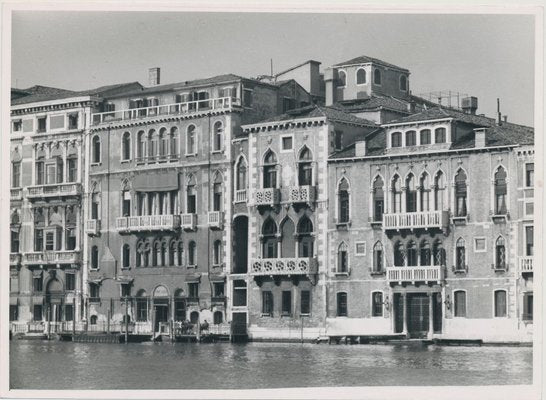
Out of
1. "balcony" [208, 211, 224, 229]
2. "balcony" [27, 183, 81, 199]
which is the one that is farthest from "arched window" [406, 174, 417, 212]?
"balcony" [27, 183, 81, 199]

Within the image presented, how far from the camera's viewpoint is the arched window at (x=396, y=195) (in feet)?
141

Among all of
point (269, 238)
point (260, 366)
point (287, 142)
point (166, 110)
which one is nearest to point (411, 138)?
point (287, 142)

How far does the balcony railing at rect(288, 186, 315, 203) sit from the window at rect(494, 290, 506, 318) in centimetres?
659

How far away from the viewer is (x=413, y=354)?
123ft

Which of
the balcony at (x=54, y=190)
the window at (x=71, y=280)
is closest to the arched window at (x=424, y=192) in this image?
the balcony at (x=54, y=190)

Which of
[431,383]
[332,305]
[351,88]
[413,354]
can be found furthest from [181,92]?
[431,383]

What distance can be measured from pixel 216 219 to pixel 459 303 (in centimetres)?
892

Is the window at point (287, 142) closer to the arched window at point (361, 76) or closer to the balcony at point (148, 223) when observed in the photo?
the arched window at point (361, 76)

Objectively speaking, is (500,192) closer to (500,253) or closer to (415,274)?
(500,253)

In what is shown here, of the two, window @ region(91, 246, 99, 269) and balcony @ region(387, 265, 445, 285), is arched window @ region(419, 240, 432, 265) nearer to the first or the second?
balcony @ region(387, 265, 445, 285)

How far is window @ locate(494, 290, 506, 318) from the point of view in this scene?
40.8 metres

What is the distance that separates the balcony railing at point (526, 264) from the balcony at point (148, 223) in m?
12.0

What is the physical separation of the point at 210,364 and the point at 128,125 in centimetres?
1506

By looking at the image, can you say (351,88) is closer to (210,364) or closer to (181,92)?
(181,92)
